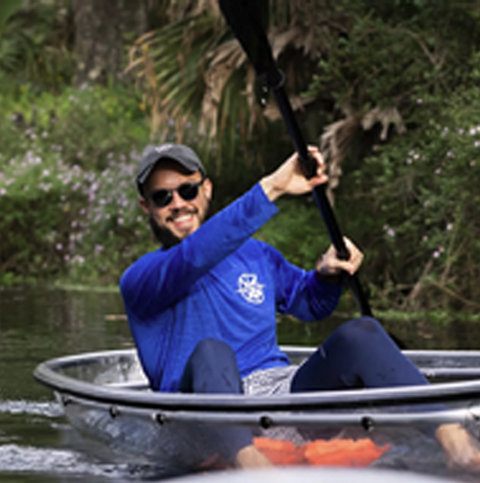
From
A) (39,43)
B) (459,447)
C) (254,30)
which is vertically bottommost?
(459,447)

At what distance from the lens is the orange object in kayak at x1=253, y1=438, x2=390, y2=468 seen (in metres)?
3.55

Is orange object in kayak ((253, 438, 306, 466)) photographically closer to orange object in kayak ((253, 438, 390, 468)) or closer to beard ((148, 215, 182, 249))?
orange object in kayak ((253, 438, 390, 468))

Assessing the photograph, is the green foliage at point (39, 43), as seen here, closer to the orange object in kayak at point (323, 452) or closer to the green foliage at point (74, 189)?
the green foliage at point (74, 189)

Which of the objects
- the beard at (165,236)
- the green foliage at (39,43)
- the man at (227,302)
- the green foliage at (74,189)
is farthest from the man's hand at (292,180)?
the green foliage at (39,43)

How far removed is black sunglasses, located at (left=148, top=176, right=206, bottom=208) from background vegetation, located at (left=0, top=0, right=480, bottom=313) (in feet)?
8.05

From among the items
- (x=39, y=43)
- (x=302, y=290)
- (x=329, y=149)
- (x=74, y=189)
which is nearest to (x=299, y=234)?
(x=329, y=149)

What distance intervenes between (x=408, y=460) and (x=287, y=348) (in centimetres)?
191

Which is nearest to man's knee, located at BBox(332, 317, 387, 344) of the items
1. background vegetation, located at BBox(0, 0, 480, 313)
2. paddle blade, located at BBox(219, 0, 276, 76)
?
paddle blade, located at BBox(219, 0, 276, 76)

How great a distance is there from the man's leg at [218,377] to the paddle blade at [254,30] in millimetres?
1113

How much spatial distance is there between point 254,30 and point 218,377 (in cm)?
133

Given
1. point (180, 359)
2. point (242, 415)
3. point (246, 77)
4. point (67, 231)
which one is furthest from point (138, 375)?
point (67, 231)

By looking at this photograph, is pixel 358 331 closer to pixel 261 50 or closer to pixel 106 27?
pixel 261 50

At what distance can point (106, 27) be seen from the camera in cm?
1717

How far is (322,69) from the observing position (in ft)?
36.6
